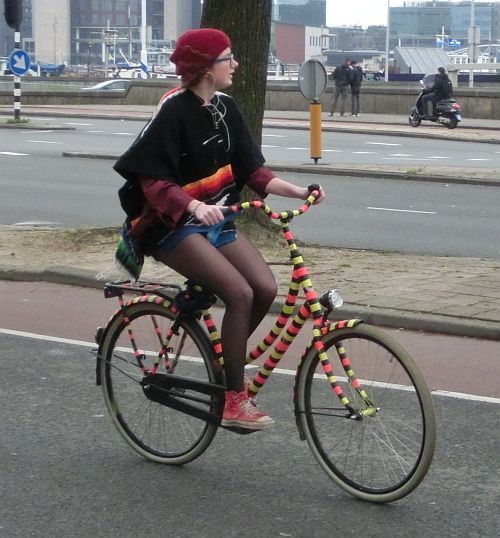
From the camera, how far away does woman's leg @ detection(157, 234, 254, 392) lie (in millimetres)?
5117

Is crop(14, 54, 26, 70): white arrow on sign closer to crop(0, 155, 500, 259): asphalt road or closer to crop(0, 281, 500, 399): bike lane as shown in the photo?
crop(0, 155, 500, 259): asphalt road

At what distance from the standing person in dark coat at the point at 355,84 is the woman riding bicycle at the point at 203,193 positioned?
33.1 m

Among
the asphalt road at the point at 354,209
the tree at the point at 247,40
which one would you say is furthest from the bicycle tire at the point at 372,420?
the asphalt road at the point at 354,209

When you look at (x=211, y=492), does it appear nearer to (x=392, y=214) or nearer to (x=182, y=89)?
(x=182, y=89)

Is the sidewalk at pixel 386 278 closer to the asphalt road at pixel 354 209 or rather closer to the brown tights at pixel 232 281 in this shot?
the brown tights at pixel 232 281

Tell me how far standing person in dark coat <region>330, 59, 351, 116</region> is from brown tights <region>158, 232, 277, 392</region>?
33.2m

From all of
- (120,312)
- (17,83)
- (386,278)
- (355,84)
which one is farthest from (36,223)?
(355,84)

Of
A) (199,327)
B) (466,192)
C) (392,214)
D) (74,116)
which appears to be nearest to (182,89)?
(199,327)

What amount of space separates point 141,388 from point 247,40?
21.4 feet

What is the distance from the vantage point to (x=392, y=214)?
16.4 meters

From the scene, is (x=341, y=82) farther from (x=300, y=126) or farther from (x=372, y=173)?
(x=372, y=173)

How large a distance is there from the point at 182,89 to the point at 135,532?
1713 mm

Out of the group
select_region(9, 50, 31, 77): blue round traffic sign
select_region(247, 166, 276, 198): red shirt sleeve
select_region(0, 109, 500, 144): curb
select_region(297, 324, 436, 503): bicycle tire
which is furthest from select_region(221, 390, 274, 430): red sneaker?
select_region(9, 50, 31, 77): blue round traffic sign

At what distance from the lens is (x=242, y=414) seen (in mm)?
5242
